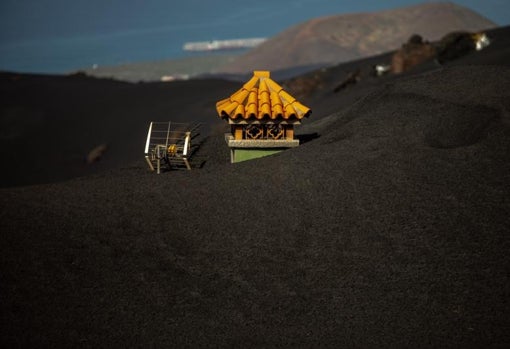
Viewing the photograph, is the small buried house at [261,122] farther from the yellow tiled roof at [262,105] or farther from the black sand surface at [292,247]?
the black sand surface at [292,247]

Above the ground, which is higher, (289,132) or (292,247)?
(289,132)

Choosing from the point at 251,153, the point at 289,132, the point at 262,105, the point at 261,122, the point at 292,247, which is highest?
the point at 262,105

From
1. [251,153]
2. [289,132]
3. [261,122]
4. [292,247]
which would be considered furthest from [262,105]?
[292,247]

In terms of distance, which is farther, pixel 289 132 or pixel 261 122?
pixel 289 132

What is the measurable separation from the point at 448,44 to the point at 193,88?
19.6m

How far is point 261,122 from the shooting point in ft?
50.6

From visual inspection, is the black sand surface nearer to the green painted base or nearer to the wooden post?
the wooden post

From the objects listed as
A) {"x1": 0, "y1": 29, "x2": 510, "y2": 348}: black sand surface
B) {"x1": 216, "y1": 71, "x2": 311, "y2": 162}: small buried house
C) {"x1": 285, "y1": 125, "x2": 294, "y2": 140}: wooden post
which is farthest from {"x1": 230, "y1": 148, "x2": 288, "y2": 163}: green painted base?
{"x1": 0, "y1": 29, "x2": 510, "y2": 348}: black sand surface

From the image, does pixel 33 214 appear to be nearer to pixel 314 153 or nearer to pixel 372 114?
pixel 314 153

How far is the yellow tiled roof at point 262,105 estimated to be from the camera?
15258 mm

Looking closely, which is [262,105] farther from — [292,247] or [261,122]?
[292,247]

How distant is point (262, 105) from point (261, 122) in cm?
45

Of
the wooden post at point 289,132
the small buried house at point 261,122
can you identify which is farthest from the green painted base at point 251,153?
the wooden post at point 289,132

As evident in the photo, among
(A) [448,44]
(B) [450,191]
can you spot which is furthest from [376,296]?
(A) [448,44]
